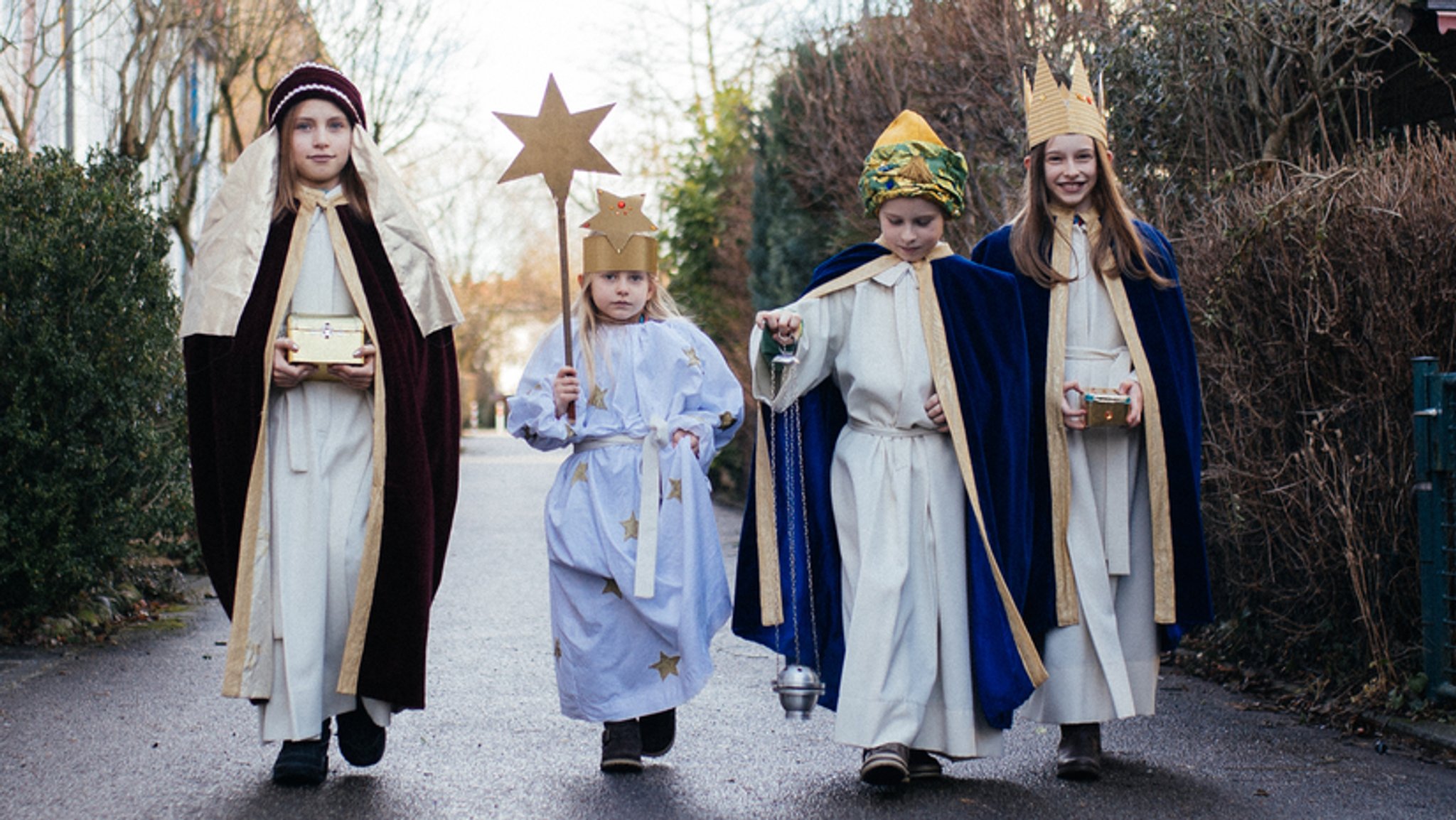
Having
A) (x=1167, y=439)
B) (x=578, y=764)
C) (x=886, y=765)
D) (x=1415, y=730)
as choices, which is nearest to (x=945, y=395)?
(x=1167, y=439)

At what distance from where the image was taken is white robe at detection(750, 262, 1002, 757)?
480cm

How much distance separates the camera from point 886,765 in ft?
15.4

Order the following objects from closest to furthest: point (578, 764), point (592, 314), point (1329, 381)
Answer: point (578, 764) → point (592, 314) → point (1329, 381)

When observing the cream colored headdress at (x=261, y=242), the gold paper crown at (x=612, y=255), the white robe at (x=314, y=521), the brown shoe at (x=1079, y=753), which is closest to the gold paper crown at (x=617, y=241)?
the gold paper crown at (x=612, y=255)

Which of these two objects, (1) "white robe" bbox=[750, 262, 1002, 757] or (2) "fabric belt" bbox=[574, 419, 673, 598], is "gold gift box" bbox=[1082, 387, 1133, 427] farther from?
(2) "fabric belt" bbox=[574, 419, 673, 598]

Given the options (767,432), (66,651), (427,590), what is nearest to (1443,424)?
(767,432)

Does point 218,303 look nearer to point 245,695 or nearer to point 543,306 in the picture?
point 245,695

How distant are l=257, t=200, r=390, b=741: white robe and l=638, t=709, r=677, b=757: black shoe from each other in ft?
2.73

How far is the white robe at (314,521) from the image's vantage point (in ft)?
15.8

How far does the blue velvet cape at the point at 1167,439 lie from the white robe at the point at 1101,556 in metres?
0.08

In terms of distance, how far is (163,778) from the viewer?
16.3 ft

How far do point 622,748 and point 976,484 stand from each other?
54.3 inches

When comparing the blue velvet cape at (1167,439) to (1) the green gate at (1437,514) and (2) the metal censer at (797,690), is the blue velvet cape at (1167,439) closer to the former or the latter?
(2) the metal censer at (797,690)

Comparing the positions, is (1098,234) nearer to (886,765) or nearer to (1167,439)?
(1167,439)
